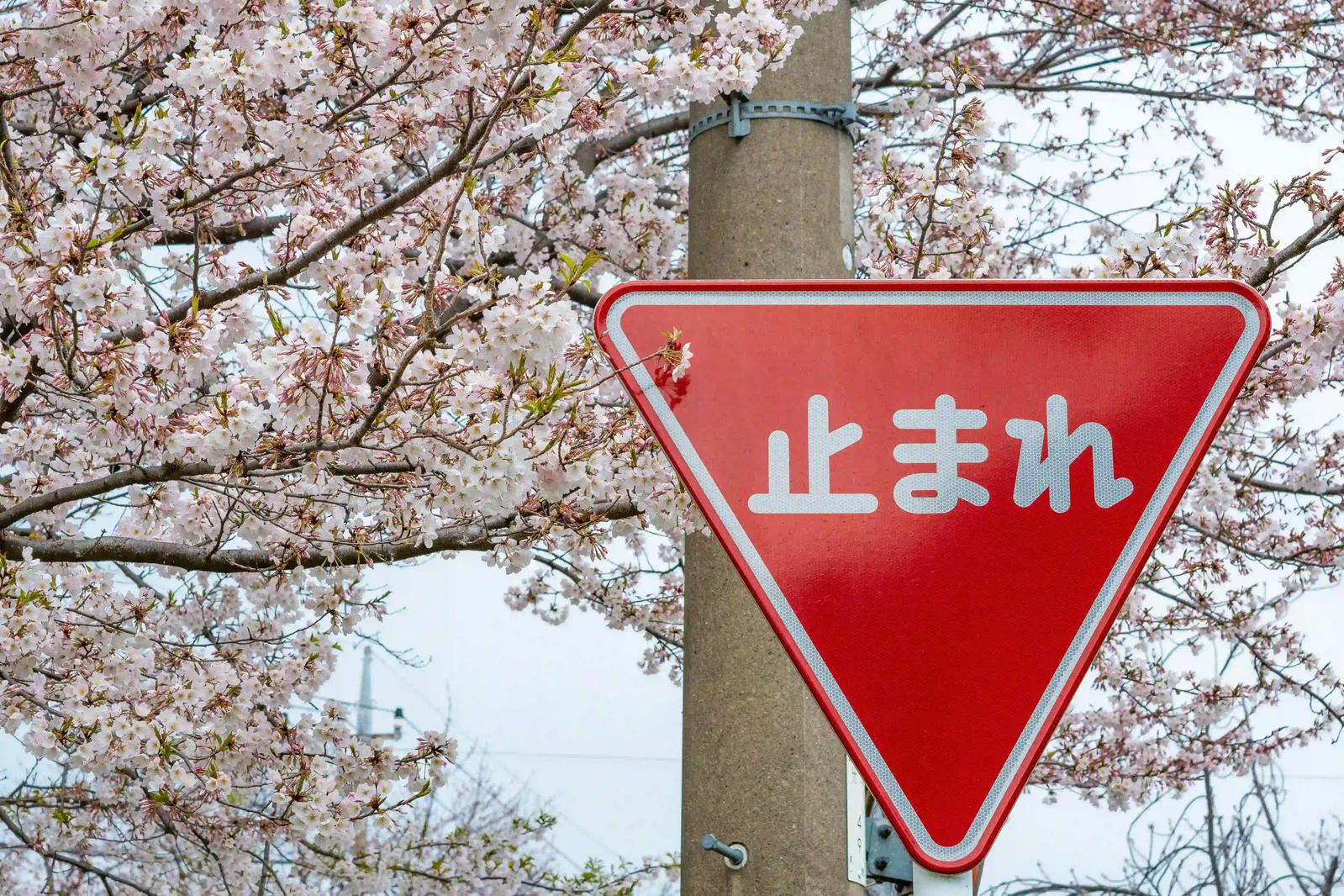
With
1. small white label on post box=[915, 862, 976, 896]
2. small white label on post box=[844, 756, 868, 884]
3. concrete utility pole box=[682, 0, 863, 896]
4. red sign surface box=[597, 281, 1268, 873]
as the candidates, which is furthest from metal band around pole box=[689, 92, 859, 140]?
small white label on post box=[915, 862, 976, 896]

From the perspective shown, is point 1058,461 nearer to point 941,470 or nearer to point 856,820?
point 941,470

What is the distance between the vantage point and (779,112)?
3.63 m

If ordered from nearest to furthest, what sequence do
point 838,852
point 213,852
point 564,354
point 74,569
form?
point 838,852 < point 564,354 < point 74,569 < point 213,852

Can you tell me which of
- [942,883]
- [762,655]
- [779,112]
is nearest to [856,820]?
[762,655]

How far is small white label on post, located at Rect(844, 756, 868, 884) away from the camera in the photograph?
9.75 ft

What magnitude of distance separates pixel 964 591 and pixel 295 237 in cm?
282

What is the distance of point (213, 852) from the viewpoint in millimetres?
6238

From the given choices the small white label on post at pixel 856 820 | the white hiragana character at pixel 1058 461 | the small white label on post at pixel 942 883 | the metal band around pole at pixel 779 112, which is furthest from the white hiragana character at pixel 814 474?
the metal band around pole at pixel 779 112

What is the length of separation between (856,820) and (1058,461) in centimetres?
164

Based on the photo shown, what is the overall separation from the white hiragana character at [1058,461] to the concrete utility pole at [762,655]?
5.00 feet

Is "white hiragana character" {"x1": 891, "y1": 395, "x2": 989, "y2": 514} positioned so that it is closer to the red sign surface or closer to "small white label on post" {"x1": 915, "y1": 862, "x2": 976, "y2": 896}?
the red sign surface

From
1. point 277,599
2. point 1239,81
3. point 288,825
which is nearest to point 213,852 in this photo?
point 288,825

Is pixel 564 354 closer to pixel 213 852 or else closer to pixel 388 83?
pixel 388 83

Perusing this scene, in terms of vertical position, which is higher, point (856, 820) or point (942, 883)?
point (856, 820)
